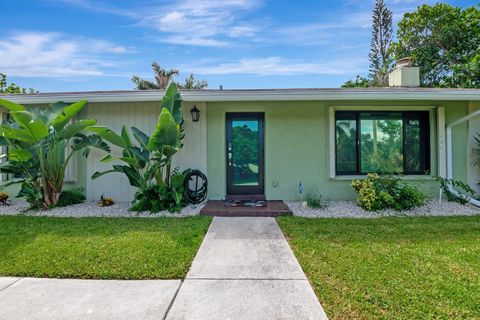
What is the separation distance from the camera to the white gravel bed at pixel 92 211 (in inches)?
230

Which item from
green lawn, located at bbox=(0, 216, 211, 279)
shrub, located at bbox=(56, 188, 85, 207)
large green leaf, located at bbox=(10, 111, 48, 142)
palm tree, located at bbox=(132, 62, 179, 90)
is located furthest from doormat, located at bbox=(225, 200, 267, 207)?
palm tree, located at bbox=(132, 62, 179, 90)

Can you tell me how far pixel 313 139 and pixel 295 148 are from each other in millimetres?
497

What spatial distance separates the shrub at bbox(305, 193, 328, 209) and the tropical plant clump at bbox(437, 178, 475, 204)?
282 centimetres

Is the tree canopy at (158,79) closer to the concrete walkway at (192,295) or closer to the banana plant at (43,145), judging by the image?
the banana plant at (43,145)

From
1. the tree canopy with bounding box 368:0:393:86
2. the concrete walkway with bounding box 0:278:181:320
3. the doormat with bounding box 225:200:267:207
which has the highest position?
the tree canopy with bounding box 368:0:393:86

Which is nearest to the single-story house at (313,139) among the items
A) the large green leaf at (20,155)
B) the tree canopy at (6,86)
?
the large green leaf at (20,155)

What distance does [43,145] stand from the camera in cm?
601

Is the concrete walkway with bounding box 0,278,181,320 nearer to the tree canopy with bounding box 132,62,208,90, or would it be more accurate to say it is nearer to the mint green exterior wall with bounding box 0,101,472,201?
the mint green exterior wall with bounding box 0,101,472,201

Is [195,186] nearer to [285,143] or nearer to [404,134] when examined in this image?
[285,143]

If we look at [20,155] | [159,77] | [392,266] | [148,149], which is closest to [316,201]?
[392,266]

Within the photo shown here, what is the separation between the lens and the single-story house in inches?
272

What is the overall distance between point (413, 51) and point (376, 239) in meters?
18.5

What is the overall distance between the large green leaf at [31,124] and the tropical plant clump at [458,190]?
8.84 metres

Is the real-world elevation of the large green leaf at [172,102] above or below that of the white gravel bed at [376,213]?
above
